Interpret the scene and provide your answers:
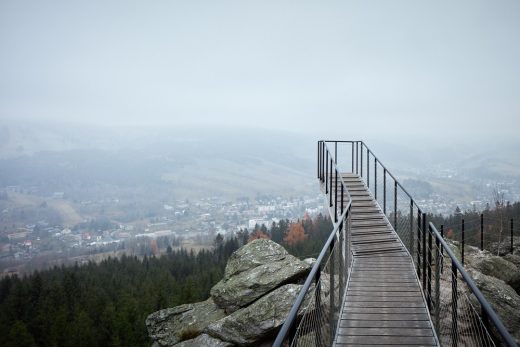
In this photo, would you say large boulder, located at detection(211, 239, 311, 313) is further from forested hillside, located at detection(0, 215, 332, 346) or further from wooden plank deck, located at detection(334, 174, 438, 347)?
forested hillside, located at detection(0, 215, 332, 346)

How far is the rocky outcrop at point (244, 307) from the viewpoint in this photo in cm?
1062

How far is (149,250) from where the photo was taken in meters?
126

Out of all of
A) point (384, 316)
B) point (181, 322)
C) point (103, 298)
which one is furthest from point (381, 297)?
point (103, 298)

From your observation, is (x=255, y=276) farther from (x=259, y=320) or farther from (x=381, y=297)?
(x=381, y=297)

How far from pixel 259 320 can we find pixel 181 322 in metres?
4.22

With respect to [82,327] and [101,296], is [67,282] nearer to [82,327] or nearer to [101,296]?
[101,296]

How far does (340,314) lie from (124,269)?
61.7 meters

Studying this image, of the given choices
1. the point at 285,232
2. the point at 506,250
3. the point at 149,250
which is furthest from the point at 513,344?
the point at 149,250

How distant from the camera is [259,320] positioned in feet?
34.6

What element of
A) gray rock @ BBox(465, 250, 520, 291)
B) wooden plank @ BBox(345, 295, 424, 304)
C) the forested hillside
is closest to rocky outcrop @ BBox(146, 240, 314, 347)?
wooden plank @ BBox(345, 295, 424, 304)

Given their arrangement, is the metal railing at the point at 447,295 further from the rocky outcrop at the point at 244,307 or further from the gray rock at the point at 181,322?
the gray rock at the point at 181,322

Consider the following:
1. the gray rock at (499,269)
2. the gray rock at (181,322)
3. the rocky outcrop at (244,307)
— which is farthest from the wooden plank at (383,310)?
the gray rock at (499,269)

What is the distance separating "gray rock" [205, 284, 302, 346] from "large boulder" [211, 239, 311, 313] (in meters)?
0.68

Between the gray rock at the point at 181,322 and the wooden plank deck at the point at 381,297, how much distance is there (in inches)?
225
